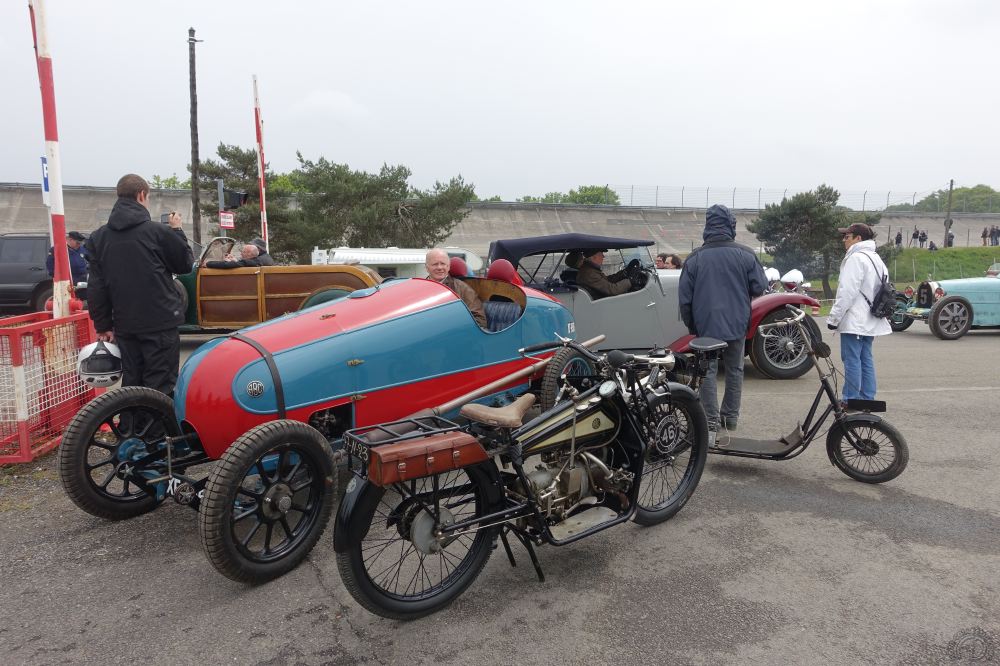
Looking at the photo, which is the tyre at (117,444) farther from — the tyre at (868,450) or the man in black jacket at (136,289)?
the tyre at (868,450)

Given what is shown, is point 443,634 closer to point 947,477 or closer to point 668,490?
point 668,490

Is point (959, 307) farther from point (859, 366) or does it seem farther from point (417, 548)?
point (417, 548)

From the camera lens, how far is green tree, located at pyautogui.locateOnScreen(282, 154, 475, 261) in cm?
2248

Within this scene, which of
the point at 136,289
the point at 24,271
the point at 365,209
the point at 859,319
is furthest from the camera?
the point at 365,209

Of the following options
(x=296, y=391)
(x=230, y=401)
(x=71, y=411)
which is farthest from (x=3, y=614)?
(x=71, y=411)

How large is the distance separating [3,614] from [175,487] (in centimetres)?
82

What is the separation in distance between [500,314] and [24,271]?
11.9 m

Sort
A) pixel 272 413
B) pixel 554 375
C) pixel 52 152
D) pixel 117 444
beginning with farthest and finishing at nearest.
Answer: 1. pixel 52 152
2. pixel 554 375
3. pixel 117 444
4. pixel 272 413

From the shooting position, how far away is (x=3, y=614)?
106 inches

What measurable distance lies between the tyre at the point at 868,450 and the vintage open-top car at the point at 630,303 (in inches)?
103

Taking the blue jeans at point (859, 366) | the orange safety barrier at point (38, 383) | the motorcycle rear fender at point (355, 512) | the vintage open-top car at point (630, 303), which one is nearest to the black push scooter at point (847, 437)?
the blue jeans at point (859, 366)

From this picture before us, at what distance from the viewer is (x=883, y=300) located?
194 inches

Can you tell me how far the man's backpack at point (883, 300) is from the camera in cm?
492

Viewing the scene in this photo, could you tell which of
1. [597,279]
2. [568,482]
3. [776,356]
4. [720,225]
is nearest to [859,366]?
[720,225]
